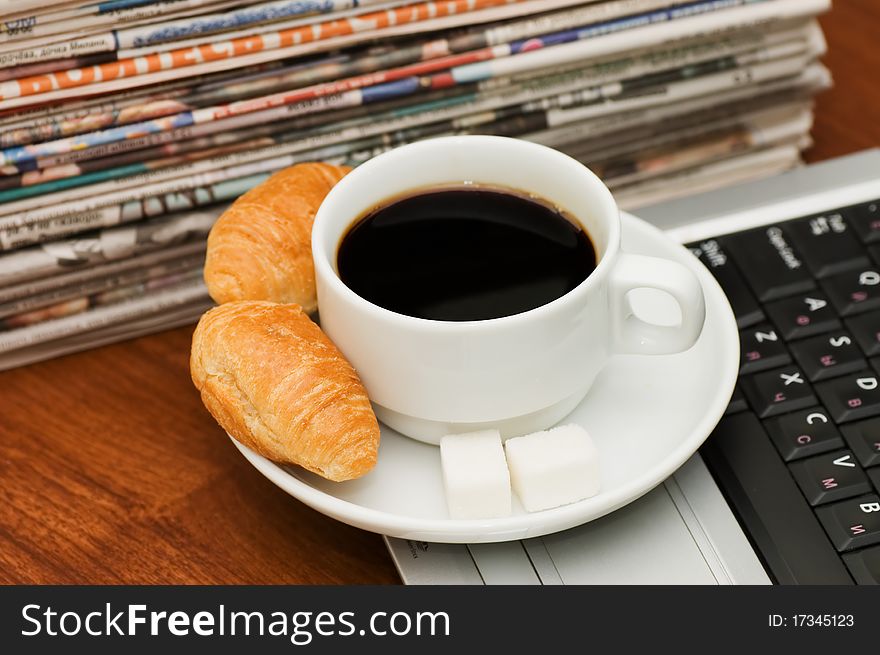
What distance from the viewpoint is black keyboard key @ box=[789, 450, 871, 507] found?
525 mm

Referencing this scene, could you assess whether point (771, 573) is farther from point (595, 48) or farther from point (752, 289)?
point (595, 48)

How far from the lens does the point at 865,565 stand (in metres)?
0.50

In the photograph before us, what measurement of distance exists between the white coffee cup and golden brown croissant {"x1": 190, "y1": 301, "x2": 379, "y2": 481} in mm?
22

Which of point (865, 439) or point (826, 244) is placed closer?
point (865, 439)

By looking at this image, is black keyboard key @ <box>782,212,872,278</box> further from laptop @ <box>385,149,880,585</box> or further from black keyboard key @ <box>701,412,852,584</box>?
black keyboard key @ <box>701,412,852,584</box>

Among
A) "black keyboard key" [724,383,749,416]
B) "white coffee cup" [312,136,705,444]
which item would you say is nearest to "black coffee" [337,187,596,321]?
"white coffee cup" [312,136,705,444]

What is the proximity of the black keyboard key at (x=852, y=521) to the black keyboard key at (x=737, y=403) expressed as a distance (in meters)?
0.08

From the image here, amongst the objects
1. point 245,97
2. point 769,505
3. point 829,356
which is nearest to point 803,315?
point 829,356

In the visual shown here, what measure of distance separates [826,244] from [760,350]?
10 cm

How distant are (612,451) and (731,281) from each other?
6.0 inches

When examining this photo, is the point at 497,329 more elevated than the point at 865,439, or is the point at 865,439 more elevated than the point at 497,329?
the point at 497,329

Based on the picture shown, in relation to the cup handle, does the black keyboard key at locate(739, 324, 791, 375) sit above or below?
below

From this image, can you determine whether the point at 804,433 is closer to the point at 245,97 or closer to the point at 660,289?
the point at 660,289

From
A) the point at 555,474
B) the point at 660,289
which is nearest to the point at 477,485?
the point at 555,474
